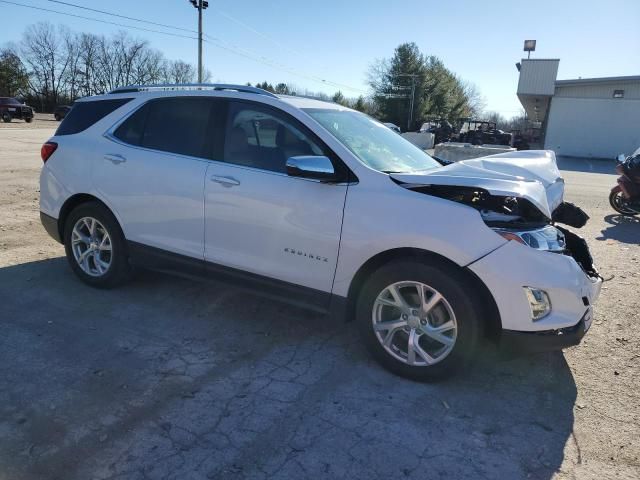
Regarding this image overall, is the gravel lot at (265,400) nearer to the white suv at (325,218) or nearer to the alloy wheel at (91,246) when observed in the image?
the alloy wheel at (91,246)

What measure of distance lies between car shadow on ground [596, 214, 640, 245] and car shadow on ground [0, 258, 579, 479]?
5039mm

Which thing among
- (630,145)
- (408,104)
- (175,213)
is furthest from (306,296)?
(408,104)

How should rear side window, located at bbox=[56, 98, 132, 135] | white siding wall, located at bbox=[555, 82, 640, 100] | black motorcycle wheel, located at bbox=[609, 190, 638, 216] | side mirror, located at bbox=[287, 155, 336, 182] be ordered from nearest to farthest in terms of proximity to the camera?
side mirror, located at bbox=[287, 155, 336, 182] < rear side window, located at bbox=[56, 98, 132, 135] < black motorcycle wheel, located at bbox=[609, 190, 638, 216] < white siding wall, located at bbox=[555, 82, 640, 100]

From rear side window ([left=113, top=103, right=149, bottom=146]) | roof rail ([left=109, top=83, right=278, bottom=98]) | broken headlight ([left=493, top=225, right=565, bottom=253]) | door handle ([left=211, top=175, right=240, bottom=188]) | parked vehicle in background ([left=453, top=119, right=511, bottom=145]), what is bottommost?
broken headlight ([left=493, top=225, right=565, bottom=253])

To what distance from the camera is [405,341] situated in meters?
3.36

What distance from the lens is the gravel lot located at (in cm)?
248

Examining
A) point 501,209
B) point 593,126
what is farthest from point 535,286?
point 593,126

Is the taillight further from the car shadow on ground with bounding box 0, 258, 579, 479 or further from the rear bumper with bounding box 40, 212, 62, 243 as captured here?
the car shadow on ground with bounding box 0, 258, 579, 479

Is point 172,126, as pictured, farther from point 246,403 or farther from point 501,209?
point 501,209

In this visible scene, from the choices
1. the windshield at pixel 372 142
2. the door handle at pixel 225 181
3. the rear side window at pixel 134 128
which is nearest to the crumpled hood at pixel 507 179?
the windshield at pixel 372 142

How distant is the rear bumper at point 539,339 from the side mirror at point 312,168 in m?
1.50

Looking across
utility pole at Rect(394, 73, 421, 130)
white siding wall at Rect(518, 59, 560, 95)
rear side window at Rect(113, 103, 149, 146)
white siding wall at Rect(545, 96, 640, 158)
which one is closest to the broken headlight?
rear side window at Rect(113, 103, 149, 146)

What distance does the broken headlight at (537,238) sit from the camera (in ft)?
9.58

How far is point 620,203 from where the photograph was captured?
31.5 feet
